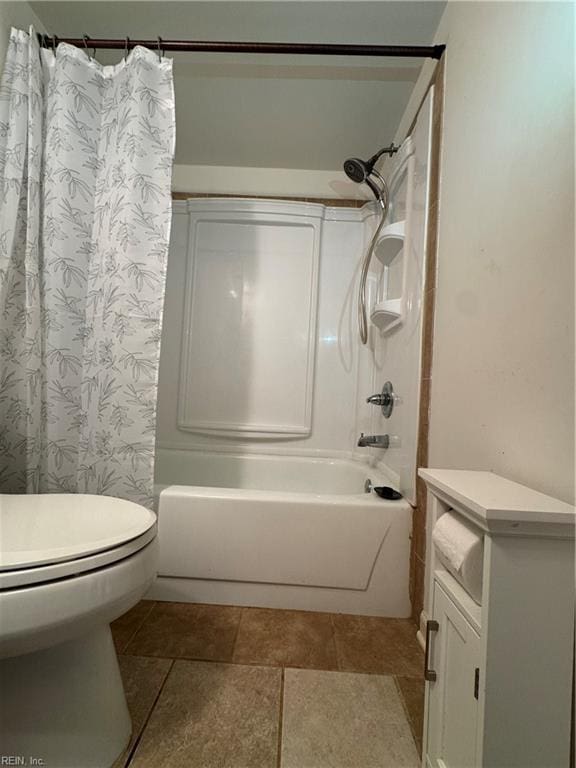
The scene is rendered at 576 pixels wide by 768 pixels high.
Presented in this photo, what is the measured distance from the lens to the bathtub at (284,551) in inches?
42.8

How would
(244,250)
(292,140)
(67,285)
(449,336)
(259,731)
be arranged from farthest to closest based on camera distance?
(244,250)
(292,140)
(67,285)
(449,336)
(259,731)

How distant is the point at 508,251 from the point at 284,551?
1028mm

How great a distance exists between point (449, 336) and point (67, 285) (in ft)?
3.77

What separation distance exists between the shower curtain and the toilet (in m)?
0.37

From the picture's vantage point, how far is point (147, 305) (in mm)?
1017

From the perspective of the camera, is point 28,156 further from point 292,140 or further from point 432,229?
point 432,229

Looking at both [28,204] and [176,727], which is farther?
[28,204]

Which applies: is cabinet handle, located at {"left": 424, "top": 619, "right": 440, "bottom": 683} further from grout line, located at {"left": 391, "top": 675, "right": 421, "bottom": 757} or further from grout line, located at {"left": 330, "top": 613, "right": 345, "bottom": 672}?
grout line, located at {"left": 330, "top": 613, "right": 345, "bottom": 672}

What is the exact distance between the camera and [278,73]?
4.19 ft

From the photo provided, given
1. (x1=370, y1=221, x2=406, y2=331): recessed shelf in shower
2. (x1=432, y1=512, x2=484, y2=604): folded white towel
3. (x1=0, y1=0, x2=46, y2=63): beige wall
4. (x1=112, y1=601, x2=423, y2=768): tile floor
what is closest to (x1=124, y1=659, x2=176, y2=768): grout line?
(x1=112, y1=601, x2=423, y2=768): tile floor

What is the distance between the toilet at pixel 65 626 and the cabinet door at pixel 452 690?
539 mm

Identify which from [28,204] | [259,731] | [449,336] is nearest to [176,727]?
[259,731]

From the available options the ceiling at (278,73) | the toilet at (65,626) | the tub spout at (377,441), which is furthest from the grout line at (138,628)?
the ceiling at (278,73)

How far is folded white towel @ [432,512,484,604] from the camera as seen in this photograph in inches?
18.5
